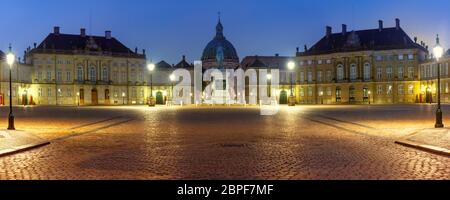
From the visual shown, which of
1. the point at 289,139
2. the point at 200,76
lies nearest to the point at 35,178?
the point at 289,139

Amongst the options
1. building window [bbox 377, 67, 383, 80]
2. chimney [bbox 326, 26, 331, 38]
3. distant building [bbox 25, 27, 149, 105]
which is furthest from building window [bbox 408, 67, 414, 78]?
distant building [bbox 25, 27, 149, 105]

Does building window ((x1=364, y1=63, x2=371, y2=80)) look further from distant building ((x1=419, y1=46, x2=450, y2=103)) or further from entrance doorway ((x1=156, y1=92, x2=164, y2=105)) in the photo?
entrance doorway ((x1=156, y1=92, x2=164, y2=105))

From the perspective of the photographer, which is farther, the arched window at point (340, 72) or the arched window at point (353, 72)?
the arched window at point (340, 72)

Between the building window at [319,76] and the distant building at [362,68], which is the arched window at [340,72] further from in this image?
the building window at [319,76]

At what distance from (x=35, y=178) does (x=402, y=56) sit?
8221 cm

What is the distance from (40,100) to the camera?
281ft

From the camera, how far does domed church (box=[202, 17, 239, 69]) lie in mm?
106812

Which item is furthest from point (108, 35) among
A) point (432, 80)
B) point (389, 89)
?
point (432, 80)

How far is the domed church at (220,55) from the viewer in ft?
350

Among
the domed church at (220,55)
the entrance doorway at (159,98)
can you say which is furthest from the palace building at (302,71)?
the domed church at (220,55)

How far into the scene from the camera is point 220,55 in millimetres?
108312

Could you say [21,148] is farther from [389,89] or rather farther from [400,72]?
[400,72]

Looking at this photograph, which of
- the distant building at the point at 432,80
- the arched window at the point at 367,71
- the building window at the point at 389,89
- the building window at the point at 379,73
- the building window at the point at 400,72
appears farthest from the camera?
the arched window at the point at 367,71
